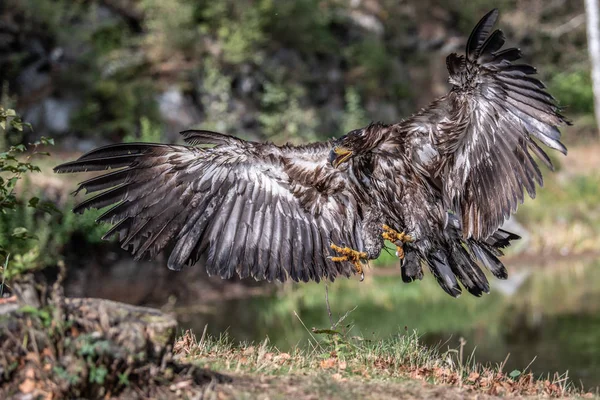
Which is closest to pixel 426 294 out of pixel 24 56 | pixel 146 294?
pixel 146 294

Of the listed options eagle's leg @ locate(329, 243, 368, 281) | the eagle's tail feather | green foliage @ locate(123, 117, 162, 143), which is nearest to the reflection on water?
the eagle's tail feather

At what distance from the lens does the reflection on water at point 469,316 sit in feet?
30.7

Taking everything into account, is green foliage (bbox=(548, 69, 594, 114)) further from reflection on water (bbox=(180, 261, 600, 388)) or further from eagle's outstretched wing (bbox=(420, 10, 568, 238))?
eagle's outstretched wing (bbox=(420, 10, 568, 238))

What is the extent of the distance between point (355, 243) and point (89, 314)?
2.89 meters

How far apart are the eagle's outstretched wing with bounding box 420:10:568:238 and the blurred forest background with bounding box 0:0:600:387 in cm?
157

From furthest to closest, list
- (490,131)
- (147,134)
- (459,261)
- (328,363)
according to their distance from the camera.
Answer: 1. (147,134)
2. (459,261)
3. (490,131)
4. (328,363)

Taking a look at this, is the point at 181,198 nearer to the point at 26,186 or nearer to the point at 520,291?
the point at 26,186

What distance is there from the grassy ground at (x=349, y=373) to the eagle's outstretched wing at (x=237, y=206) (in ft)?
2.28

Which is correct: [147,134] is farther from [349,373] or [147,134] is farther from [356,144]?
[349,373]

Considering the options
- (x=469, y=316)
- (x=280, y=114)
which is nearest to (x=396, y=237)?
(x=469, y=316)

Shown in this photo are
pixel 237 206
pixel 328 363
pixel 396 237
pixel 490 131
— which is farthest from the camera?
pixel 237 206

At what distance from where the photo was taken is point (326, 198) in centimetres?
598

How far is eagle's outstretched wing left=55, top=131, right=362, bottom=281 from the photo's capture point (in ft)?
19.0

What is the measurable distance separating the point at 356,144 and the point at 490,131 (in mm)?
1027
